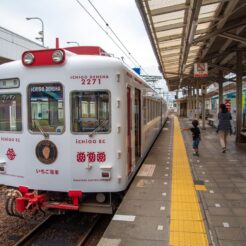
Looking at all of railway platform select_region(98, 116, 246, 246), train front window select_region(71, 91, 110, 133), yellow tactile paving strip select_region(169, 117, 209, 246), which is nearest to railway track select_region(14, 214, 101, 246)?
railway platform select_region(98, 116, 246, 246)

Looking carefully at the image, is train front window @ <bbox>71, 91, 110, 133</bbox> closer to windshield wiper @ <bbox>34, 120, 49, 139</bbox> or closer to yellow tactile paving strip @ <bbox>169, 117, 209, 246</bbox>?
windshield wiper @ <bbox>34, 120, 49, 139</bbox>

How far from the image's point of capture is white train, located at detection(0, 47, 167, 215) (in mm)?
4223

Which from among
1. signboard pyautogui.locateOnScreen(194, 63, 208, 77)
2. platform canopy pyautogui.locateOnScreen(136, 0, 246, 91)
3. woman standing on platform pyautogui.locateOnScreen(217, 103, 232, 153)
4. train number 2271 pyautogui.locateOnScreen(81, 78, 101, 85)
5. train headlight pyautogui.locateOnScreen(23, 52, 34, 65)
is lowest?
woman standing on platform pyautogui.locateOnScreen(217, 103, 232, 153)

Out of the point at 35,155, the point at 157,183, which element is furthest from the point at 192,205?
the point at 35,155

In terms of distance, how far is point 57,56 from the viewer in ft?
13.9

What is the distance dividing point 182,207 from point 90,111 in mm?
1959

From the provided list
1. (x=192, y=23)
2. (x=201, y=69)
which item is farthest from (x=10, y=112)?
(x=201, y=69)

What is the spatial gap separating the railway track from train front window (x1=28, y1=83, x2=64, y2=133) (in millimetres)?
1564

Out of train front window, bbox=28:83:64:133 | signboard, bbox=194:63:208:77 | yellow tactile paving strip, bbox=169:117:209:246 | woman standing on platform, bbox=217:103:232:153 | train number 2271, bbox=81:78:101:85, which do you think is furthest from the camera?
signboard, bbox=194:63:208:77

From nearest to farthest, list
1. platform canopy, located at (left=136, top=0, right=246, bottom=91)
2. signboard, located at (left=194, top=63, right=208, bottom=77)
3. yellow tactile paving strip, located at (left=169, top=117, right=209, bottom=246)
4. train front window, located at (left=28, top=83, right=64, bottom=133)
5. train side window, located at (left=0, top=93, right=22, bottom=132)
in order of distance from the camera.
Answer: yellow tactile paving strip, located at (left=169, top=117, right=209, bottom=246) < train front window, located at (left=28, top=83, right=64, bottom=133) < train side window, located at (left=0, top=93, right=22, bottom=132) < platform canopy, located at (left=136, top=0, right=246, bottom=91) < signboard, located at (left=194, top=63, right=208, bottom=77)

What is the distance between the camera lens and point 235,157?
29.1 feet

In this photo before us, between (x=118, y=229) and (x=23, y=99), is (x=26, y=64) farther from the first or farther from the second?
(x=118, y=229)

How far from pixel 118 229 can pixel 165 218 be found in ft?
2.31

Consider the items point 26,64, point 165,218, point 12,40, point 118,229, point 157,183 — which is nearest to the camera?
point 118,229
